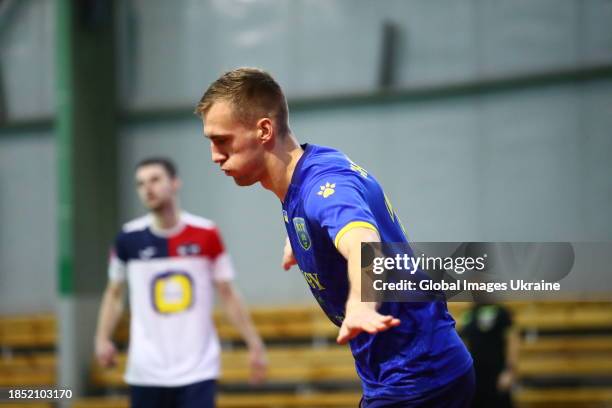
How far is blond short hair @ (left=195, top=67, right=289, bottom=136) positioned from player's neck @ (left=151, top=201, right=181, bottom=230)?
123 inches

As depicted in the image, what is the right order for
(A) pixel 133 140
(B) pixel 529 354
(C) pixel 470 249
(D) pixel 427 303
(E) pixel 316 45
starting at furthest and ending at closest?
(A) pixel 133 140 < (E) pixel 316 45 < (B) pixel 529 354 < (C) pixel 470 249 < (D) pixel 427 303

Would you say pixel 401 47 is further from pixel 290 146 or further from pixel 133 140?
pixel 290 146

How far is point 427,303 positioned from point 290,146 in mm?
773

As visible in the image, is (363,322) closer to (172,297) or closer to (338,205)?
(338,205)

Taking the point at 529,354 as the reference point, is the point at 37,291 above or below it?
above

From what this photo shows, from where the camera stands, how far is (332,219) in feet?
9.39

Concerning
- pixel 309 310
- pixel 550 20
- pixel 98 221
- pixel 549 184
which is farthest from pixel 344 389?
pixel 550 20

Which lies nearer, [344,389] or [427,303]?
[427,303]

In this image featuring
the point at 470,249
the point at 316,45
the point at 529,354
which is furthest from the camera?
the point at 316,45

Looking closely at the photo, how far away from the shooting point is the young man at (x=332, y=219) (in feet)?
10.2

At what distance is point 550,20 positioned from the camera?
988 cm

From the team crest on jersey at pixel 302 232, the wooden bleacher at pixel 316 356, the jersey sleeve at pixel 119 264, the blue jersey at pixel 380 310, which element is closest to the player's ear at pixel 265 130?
the blue jersey at pixel 380 310

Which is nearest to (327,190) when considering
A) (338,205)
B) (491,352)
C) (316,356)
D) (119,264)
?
(338,205)

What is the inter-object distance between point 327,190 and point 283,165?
421 mm
